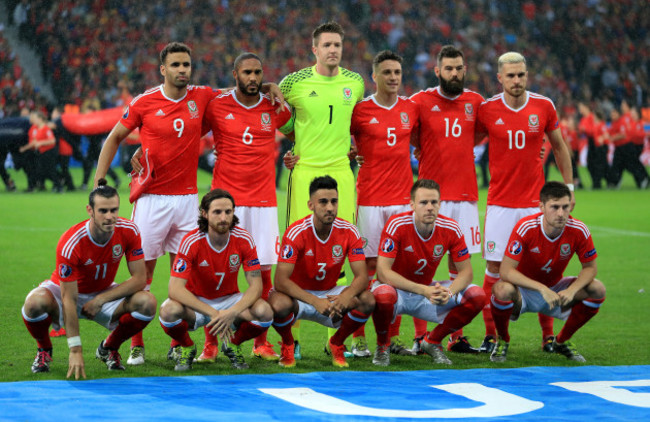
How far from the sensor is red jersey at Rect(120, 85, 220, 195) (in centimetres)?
607

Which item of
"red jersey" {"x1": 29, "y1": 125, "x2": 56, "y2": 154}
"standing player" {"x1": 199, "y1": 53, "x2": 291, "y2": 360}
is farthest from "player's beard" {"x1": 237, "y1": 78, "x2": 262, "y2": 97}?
"red jersey" {"x1": 29, "y1": 125, "x2": 56, "y2": 154}

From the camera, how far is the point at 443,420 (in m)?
4.34

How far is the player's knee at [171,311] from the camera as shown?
211 inches

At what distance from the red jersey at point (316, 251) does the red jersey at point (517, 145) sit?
132 centimetres

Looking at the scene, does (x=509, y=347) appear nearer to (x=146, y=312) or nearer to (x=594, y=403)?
(x=594, y=403)

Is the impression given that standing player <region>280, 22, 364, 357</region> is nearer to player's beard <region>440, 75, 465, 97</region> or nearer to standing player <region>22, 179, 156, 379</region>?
player's beard <region>440, 75, 465, 97</region>

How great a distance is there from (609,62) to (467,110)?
24258 millimetres

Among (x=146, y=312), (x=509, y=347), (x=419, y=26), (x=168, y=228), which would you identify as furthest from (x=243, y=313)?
(x=419, y=26)

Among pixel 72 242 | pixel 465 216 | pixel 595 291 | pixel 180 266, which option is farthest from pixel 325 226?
pixel 595 291

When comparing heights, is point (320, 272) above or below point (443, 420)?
above

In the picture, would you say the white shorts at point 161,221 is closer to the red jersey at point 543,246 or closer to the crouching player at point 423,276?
the crouching player at point 423,276

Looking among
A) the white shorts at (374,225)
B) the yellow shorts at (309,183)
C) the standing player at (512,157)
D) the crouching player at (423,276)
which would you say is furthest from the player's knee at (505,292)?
the yellow shorts at (309,183)

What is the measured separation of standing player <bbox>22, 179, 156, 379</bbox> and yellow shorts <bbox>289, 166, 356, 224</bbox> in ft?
4.00

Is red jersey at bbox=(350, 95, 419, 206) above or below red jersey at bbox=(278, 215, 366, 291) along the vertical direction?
above
